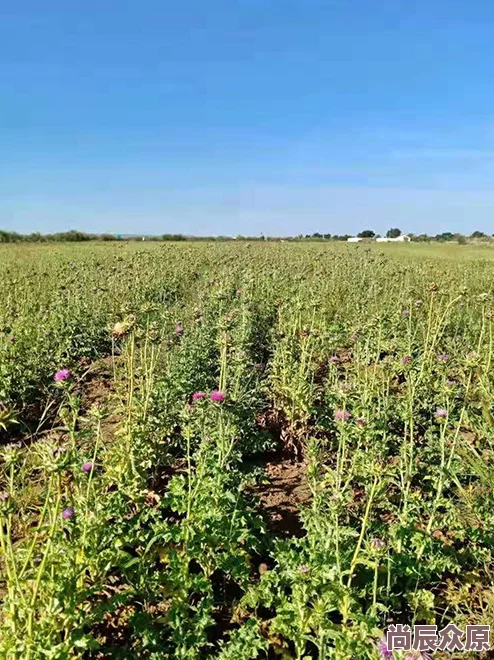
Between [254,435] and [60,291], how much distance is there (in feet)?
13.9

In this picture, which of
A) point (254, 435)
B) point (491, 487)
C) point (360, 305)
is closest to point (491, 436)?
point (491, 487)

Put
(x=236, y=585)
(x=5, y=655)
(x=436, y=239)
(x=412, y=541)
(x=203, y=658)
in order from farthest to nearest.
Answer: (x=436, y=239) < (x=236, y=585) < (x=412, y=541) < (x=203, y=658) < (x=5, y=655)

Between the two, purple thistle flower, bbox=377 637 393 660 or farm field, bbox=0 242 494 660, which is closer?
purple thistle flower, bbox=377 637 393 660

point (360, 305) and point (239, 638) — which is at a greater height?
point (360, 305)

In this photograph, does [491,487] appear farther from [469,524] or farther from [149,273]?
[149,273]

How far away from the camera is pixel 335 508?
203cm

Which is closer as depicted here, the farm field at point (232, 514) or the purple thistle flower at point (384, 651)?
the purple thistle flower at point (384, 651)

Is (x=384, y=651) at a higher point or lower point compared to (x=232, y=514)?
lower

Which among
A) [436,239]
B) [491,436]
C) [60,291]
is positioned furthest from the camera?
[436,239]

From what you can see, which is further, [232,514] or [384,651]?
[232,514]

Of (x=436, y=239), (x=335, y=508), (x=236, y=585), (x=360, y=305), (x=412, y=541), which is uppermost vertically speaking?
(x=436, y=239)

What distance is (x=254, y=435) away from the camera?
13.0ft

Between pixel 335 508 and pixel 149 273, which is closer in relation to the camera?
pixel 335 508

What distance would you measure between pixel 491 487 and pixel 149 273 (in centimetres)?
771
